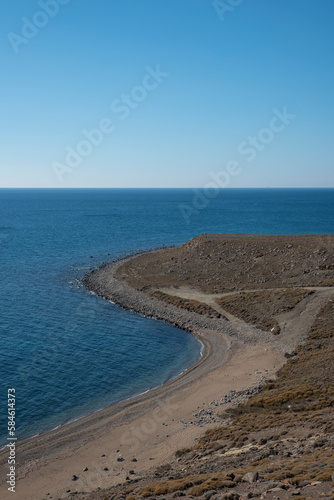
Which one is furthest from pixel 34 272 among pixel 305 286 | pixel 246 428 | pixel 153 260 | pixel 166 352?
pixel 246 428

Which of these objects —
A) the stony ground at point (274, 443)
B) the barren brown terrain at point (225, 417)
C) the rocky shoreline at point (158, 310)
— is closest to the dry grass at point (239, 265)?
the barren brown terrain at point (225, 417)

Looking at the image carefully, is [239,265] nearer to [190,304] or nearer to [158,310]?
[190,304]

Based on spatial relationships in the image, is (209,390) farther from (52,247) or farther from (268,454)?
(52,247)

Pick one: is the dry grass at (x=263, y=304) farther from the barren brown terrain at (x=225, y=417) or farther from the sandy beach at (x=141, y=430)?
the sandy beach at (x=141, y=430)

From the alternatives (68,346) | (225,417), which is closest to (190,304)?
(68,346)

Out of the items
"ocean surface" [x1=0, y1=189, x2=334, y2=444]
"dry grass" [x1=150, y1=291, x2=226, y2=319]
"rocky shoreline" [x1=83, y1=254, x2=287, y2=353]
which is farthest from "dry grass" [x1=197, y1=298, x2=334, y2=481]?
"dry grass" [x1=150, y1=291, x2=226, y2=319]
